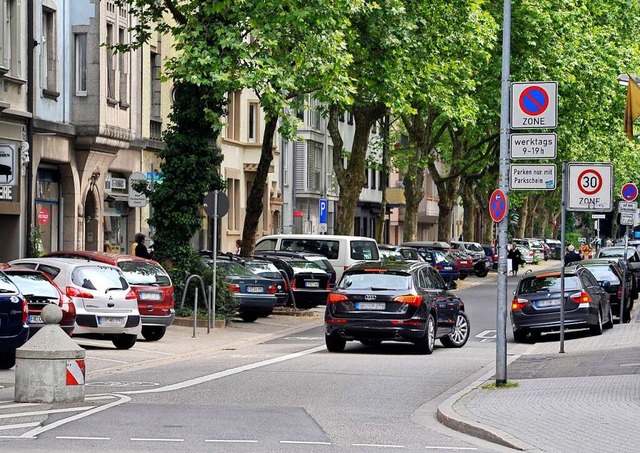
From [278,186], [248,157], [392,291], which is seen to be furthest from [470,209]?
[392,291]

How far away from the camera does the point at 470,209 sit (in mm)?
83562

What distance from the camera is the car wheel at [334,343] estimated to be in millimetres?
26297

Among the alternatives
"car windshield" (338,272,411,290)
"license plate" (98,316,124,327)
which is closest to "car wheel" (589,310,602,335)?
"car windshield" (338,272,411,290)

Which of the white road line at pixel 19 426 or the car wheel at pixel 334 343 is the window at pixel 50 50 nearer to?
the car wheel at pixel 334 343

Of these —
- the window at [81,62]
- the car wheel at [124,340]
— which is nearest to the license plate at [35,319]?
the car wheel at [124,340]

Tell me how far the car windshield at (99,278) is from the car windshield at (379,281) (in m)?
3.81

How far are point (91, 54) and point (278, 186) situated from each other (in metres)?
31.7

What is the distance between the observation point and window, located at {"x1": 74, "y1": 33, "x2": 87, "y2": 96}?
132ft

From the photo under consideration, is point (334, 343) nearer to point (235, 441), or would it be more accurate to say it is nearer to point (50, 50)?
point (235, 441)

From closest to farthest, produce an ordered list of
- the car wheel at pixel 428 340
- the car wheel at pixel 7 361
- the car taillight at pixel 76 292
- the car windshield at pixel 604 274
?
the car wheel at pixel 7 361
the car taillight at pixel 76 292
the car wheel at pixel 428 340
the car windshield at pixel 604 274

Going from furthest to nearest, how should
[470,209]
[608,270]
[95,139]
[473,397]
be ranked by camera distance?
[470,209] → [95,139] → [608,270] → [473,397]

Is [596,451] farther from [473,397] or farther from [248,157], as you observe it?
[248,157]

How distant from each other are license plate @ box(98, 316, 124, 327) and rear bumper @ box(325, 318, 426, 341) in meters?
3.62

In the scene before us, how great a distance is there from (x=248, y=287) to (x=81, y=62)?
32.0 ft
